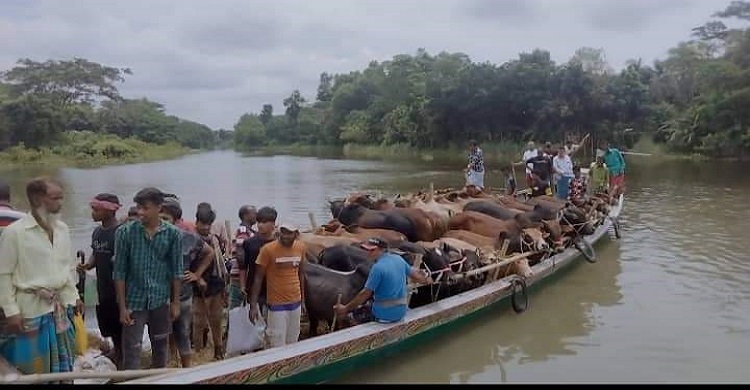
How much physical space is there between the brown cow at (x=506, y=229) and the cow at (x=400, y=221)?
0.41 m

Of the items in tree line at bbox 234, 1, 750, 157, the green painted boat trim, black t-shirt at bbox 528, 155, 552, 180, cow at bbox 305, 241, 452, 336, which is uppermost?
tree line at bbox 234, 1, 750, 157

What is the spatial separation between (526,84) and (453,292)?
42217 mm

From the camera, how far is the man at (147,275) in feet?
15.5

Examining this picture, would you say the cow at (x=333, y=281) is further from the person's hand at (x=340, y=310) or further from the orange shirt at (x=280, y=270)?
the orange shirt at (x=280, y=270)

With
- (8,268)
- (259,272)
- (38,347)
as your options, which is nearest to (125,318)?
(38,347)

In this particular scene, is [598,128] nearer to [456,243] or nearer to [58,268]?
[456,243]

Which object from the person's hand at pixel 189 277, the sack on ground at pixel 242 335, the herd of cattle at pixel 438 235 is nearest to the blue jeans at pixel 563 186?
the herd of cattle at pixel 438 235

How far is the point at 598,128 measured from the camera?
4522 centimetres

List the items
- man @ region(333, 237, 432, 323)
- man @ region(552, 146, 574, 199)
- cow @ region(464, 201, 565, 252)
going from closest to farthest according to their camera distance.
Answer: man @ region(333, 237, 432, 323) → cow @ region(464, 201, 565, 252) → man @ region(552, 146, 574, 199)

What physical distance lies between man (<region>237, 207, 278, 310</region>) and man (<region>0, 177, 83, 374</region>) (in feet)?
5.50

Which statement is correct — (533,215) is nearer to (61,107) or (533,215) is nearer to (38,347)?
(38,347)

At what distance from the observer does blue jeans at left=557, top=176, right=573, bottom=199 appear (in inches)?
545

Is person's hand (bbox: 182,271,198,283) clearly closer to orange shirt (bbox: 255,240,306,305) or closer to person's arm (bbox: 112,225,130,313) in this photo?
orange shirt (bbox: 255,240,306,305)

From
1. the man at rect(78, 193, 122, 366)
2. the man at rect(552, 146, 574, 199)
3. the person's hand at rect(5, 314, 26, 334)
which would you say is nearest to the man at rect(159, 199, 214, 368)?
the man at rect(78, 193, 122, 366)
